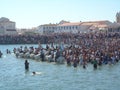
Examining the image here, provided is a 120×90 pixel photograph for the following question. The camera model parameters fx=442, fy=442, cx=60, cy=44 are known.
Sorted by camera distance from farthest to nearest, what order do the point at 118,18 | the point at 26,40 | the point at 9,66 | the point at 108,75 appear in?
the point at 118,18 < the point at 26,40 < the point at 9,66 < the point at 108,75

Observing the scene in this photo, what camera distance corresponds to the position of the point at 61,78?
3984 cm

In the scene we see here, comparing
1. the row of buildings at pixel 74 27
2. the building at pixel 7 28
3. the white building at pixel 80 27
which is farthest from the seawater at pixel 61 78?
the building at pixel 7 28

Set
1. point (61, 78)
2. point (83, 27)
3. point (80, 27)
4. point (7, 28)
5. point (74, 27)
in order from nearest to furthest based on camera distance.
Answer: point (61, 78) < point (83, 27) < point (80, 27) < point (74, 27) < point (7, 28)

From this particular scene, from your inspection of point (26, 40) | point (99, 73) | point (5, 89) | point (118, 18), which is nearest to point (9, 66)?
point (99, 73)

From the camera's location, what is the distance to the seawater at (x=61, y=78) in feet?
117

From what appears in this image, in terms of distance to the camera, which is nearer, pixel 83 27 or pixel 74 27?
pixel 83 27

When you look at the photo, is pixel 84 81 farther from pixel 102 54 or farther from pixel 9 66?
pixel 9 66

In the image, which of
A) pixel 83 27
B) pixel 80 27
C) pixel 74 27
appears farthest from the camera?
pixel 74 27

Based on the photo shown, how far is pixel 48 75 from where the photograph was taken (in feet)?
138

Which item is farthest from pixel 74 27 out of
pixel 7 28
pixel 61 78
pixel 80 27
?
pixel 61 78

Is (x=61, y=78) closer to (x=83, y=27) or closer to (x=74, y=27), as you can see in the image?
(x=83, y=27)

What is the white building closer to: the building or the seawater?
the building

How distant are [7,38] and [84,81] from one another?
267ft

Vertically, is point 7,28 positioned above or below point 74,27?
below
